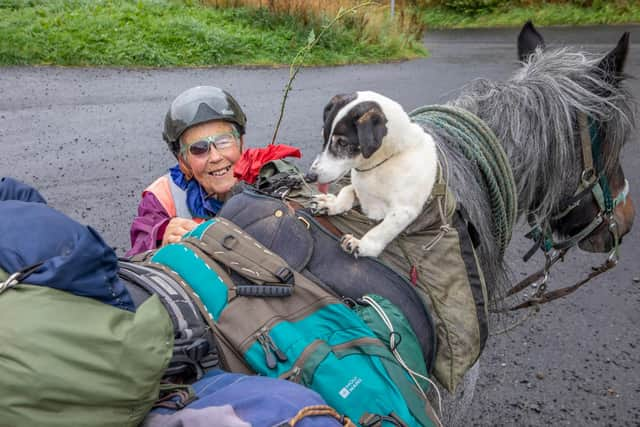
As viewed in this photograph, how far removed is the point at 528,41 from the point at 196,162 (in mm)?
1582

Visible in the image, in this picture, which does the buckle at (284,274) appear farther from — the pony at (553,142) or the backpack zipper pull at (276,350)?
the pony at (553,142)

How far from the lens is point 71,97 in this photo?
7855mm

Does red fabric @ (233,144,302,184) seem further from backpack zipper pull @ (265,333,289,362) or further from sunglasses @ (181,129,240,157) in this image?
backpack zipper pull @ (265,333,289,362)

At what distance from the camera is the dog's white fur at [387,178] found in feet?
5.87

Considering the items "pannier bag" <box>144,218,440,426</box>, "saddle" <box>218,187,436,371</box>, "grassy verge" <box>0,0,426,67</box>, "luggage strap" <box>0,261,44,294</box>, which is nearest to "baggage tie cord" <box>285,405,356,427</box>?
"pannier bag" <box>144,218,440,426</box>

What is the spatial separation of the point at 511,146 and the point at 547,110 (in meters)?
0.19

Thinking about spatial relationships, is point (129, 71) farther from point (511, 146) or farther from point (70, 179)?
point (511, 146)

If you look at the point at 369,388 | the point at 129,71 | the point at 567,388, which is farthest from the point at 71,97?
the point at 369,388

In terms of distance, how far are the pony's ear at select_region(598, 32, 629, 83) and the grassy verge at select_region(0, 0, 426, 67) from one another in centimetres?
857

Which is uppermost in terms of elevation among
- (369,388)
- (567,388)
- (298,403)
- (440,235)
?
(440,235)

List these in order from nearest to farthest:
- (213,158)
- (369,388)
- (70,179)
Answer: (369,388) → (213,158) → (70,179)

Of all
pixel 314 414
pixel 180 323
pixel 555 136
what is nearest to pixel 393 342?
pixel 314 414

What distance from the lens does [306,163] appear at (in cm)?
599

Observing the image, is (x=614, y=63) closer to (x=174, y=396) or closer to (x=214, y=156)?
(x=214, y=156)
